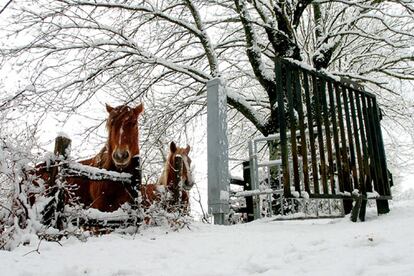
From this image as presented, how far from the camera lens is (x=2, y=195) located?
12.6 feet

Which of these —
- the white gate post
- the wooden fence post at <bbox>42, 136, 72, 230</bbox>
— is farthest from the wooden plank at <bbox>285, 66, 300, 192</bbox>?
the wooden fence post at <bbox>42, 136, 72, 230</bbox>

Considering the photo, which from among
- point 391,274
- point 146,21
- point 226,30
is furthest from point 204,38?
point 391,274

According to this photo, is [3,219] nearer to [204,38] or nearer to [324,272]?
[324,272]

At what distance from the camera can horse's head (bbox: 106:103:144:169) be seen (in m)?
5.16

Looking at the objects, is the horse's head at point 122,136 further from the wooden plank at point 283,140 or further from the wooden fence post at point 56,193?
the wooden plank at point 283,140

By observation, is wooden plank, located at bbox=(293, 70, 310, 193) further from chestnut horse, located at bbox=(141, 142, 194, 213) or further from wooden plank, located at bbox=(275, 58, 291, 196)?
chestnut horse, located at bbox=(141, 142, 194, 213)

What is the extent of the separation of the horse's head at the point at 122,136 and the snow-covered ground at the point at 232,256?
1.44 m

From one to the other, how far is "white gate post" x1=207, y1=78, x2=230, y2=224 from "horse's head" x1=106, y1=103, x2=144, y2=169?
1.22 m

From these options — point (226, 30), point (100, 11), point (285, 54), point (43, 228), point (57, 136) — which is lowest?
point (43, 228)

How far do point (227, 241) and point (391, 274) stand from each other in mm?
1808

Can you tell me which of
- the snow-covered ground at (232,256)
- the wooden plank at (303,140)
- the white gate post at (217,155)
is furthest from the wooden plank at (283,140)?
the white gate post at (217,155)

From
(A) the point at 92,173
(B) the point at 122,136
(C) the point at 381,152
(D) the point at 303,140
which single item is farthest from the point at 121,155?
Answer: (C) the point at 381,152

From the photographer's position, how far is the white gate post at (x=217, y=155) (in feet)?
19.2

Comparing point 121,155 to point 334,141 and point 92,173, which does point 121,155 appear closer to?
point 92,173
